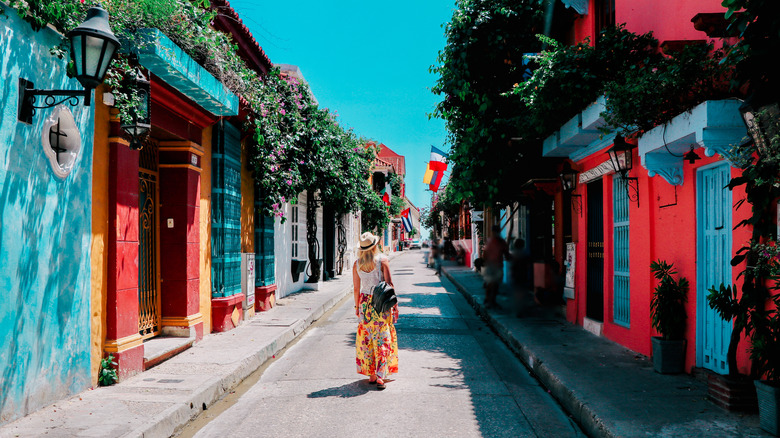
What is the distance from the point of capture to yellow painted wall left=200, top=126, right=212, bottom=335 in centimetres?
884

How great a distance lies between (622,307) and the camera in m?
8.45

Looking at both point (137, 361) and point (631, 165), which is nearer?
point (137, 361)

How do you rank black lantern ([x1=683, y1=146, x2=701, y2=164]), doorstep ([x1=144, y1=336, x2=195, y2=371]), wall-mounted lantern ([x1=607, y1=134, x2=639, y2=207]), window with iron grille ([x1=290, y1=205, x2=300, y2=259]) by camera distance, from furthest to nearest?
window with iron grille ([x1=290, y1=205, x2=300, y2=259]) → wall-mounted lantern ([x1=607, y1=134, x2=639, y2=207]) → doorstep ([x1=144, y1=336, x2=195, y2=371]) → black lantern ([x1=683, y1=146, x2=701, y2=164])

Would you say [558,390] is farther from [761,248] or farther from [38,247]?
[38,247]

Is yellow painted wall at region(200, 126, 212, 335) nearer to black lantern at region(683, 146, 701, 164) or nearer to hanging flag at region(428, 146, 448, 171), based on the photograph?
black lantern at region(683, 146, 701, 164)

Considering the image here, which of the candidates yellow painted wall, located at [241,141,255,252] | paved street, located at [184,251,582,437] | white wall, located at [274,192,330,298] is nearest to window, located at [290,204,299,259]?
white wall, located at [274,192,330,298]

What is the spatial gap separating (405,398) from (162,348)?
3505mm

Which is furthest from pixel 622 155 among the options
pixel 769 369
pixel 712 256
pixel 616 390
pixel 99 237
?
pixel 99 237

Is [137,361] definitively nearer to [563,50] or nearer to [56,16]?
[56,16]

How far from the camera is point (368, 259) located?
250 inches

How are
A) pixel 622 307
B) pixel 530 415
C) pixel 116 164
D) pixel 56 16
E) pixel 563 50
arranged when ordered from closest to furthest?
pixel 56 16 → pixel 530 415 → pixel 116 164 → pixel 563 50 → pixel 622 307

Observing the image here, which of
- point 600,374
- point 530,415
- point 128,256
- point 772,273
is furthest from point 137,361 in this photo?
point 772,273

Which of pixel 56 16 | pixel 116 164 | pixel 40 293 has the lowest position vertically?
pixel 40 293

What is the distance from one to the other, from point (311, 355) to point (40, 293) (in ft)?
13.1
